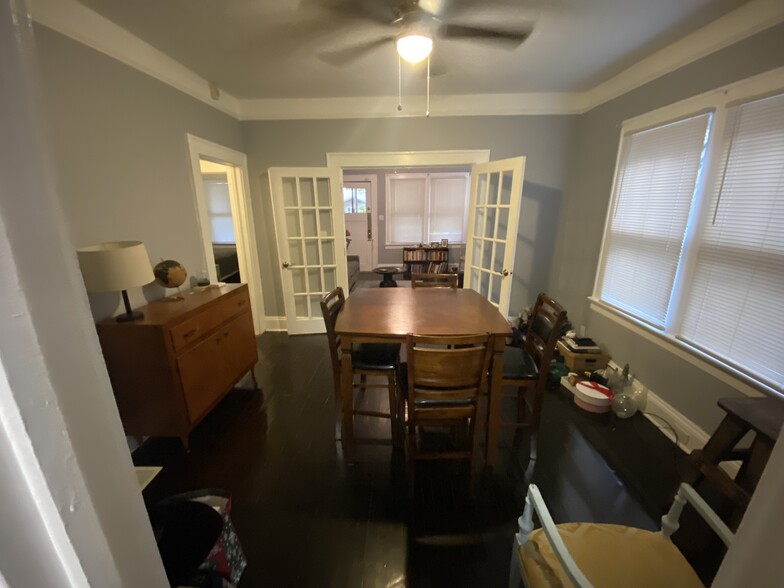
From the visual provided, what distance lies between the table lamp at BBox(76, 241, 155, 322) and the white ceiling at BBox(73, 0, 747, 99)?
1329 mm

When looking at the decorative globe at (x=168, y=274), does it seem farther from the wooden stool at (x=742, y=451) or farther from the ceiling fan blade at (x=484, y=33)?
the wooden stool at (x=742, y=451)

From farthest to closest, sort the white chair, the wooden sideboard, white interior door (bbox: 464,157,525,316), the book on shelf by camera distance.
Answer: the book on shelf < white interior door (bbox: 464,157,525,316) < the wooden sideboard < the white chair

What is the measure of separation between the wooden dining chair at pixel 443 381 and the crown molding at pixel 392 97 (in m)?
2.22

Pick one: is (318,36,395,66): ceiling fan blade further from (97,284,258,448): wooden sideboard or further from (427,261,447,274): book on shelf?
(427,261,447,274): book on shelf

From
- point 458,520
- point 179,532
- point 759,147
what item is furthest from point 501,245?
point 179,532

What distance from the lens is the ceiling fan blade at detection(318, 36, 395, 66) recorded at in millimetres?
1982


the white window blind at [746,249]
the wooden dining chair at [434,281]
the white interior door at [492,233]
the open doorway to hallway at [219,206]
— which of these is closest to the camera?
the white window blind at [746,249]

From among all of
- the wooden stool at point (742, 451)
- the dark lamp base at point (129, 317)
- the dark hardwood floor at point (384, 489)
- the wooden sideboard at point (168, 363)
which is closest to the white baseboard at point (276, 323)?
the dark hardwood floor at point (384, 489)

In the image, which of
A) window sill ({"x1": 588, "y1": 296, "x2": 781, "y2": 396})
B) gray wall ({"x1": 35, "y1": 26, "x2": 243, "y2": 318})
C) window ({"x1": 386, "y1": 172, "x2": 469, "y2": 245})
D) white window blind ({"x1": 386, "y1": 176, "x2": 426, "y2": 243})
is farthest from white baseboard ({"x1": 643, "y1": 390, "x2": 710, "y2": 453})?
white window blind ({"x1": 386, "y1": 176, "x2": 426, "y2": 243})

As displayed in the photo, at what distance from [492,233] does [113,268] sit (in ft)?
10.5

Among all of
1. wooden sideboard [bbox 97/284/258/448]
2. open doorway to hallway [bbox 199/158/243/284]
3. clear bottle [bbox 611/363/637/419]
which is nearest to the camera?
wooden sideboard [bbox 97/284/258/448]

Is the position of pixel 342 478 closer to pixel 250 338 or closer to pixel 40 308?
pixel 250 338

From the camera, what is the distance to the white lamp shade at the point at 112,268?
61.9 inches

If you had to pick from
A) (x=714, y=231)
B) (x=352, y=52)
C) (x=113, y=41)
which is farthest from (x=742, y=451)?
(x=113, y=41)
